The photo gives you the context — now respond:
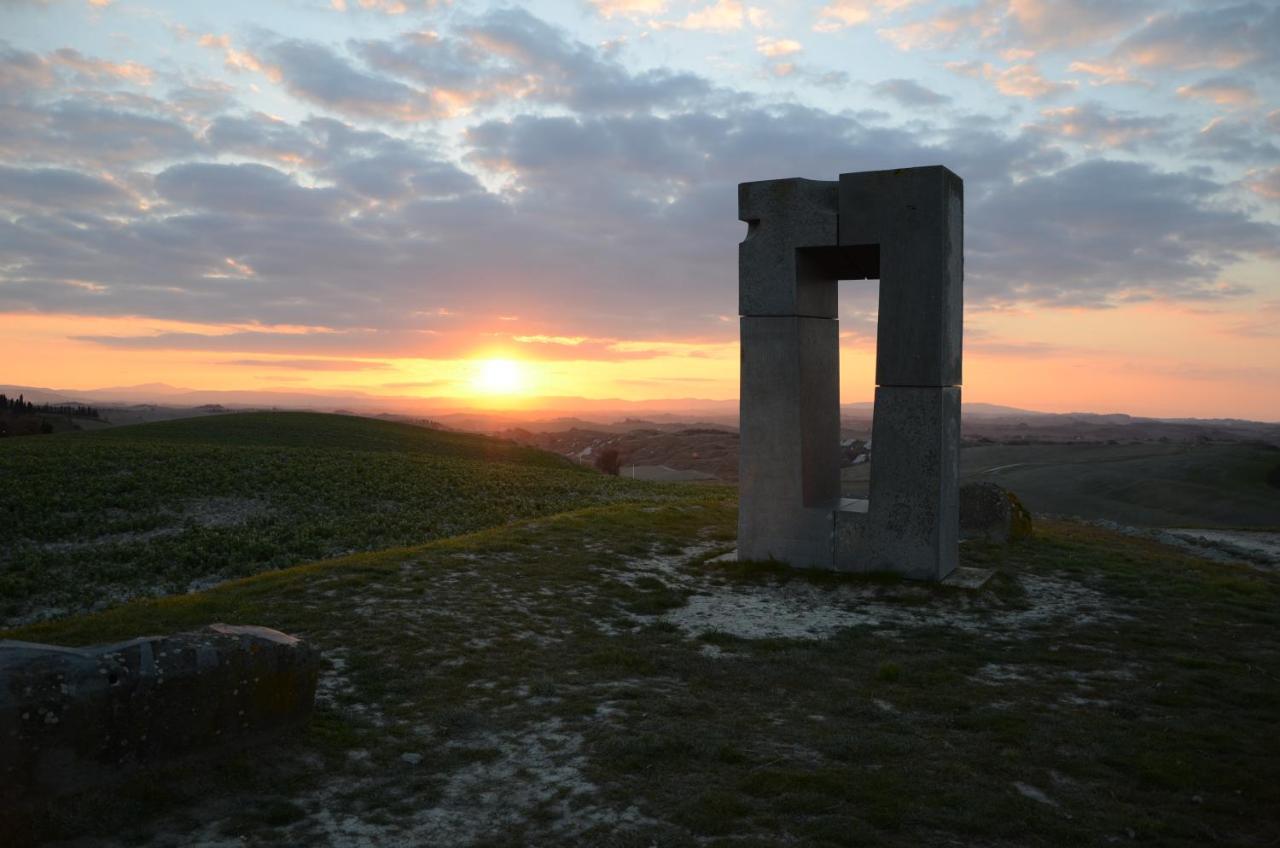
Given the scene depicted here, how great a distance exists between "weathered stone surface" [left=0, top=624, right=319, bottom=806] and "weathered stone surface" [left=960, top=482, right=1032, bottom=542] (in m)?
16.1

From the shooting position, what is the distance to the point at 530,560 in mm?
15508

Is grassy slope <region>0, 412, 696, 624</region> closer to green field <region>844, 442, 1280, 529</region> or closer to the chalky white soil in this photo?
the chalky white soil

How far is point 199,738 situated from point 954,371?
12993mm

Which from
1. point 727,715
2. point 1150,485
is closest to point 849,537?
point 727,715

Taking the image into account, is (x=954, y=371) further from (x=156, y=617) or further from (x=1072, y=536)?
(x=156, y=617)

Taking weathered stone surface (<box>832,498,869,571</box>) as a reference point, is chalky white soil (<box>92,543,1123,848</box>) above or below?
below

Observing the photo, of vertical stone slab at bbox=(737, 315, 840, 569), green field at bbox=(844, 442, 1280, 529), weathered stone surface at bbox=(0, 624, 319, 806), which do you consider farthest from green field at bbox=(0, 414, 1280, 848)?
green field at bbox=(844, 442, 1280, 529)

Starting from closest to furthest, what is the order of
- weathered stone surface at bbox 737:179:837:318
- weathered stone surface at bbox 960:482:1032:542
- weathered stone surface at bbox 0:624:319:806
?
weathered stone surface at bbox 0:624:319:806, weathered stone surface at bbox 737:179:837:318, weathered stone surface at bbox 960:482:1032:542

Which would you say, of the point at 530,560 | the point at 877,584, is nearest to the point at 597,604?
the point at 530,560

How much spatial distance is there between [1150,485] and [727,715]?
44.0m

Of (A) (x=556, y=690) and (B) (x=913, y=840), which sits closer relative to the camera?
(B) (x=913, y=840)

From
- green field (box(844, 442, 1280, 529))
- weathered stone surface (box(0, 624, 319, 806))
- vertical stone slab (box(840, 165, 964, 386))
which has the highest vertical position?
vertical stone slab (box(840, 165, 964, 386))

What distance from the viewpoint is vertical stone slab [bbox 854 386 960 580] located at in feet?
48.1

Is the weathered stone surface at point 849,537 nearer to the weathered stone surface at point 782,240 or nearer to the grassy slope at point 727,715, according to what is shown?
the grassy slope at point 727,715
